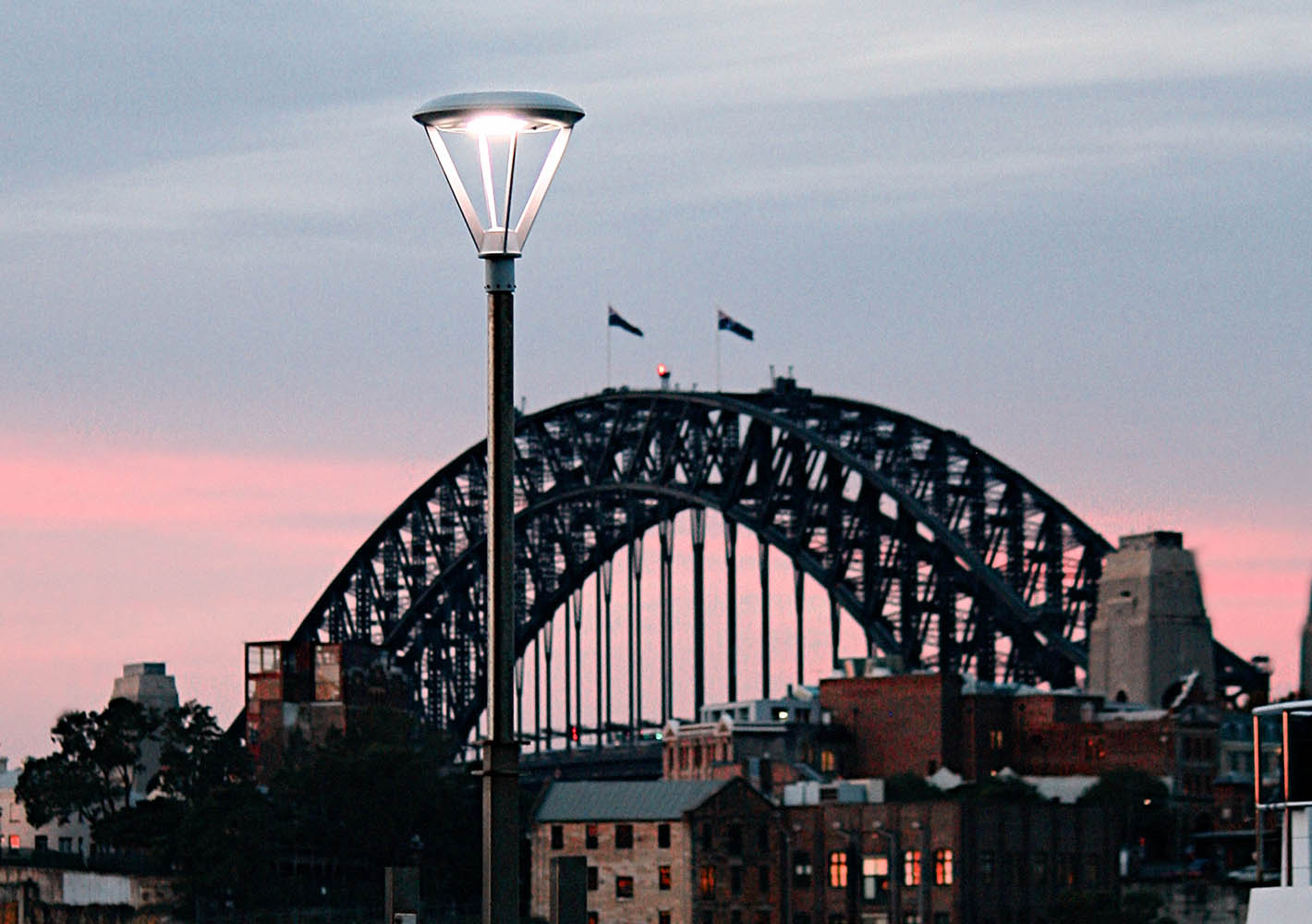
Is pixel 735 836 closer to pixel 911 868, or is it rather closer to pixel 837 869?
pixel 837 869

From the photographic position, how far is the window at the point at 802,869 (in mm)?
184250

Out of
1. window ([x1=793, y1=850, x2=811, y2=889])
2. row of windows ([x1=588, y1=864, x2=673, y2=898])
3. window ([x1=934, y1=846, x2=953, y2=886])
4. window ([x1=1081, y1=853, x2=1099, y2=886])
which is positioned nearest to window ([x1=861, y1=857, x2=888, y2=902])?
window ([x1=934, y1=846, x2=953, y2=886])

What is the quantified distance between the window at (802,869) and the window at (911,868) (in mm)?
5347

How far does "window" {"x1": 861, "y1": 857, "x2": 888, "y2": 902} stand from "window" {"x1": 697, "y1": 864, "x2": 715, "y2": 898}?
792cm

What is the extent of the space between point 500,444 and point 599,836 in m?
158

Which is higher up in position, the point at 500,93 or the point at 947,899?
the point at 500,93

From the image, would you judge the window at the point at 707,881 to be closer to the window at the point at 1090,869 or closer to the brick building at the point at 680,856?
the brick building at the point at 680,856

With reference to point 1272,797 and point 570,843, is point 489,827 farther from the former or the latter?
point 570,843

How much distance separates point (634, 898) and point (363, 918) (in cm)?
1848

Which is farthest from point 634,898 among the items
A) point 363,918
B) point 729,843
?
point 363,918

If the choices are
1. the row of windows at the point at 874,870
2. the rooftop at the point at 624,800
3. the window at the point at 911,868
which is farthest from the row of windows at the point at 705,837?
the window at the point at 911,868

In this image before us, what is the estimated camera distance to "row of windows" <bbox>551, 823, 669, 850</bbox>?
185 metres

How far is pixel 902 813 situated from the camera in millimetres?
182750

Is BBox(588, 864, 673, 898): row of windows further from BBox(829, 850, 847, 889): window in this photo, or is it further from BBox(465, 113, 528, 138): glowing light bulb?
BBox(465, 113, 528, 138): glowing light bulb
